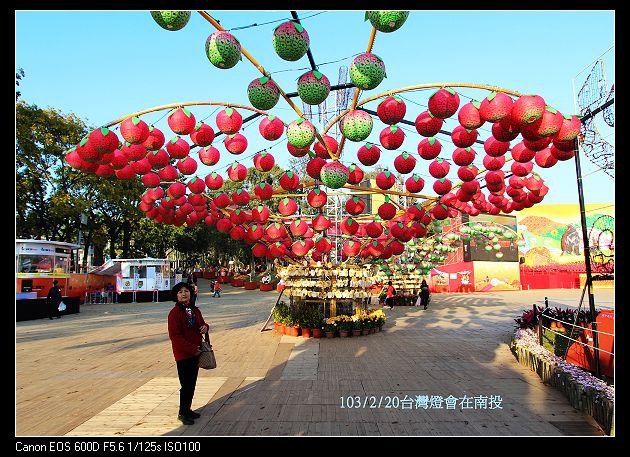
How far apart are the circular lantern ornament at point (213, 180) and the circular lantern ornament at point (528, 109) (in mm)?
6363

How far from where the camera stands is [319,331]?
37.9 feet

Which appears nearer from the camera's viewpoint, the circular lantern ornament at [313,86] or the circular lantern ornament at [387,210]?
the circular lantern ornament at [313,86]

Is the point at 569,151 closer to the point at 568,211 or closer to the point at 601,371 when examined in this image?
the point at 601,371

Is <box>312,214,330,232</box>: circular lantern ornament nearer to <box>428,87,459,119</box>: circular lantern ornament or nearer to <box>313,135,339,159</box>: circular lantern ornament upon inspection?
<box>313,135,339,159</box>: circular lantern ornament

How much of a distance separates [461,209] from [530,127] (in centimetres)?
562

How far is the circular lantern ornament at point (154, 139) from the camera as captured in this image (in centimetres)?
740

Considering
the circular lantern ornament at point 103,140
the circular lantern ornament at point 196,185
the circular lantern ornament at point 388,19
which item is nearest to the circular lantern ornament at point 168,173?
the circular lantern ornament at point 196,185

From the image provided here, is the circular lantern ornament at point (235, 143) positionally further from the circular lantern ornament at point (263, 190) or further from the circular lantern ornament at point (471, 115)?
the circular lantern ornament at point (471, 115)

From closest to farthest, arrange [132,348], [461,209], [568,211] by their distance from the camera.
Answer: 1. [132,348]
2. [461,209]
3. [568,211]

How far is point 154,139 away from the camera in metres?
7.43

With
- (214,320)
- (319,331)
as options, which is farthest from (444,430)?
(214,320)

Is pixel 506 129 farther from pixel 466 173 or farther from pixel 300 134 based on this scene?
pixel 300 134

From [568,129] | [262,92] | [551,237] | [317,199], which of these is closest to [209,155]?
[317,199]

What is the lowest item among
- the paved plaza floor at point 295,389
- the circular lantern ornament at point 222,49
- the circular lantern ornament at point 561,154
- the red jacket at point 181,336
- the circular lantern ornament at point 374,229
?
the paved plaza floor at point 295,389
